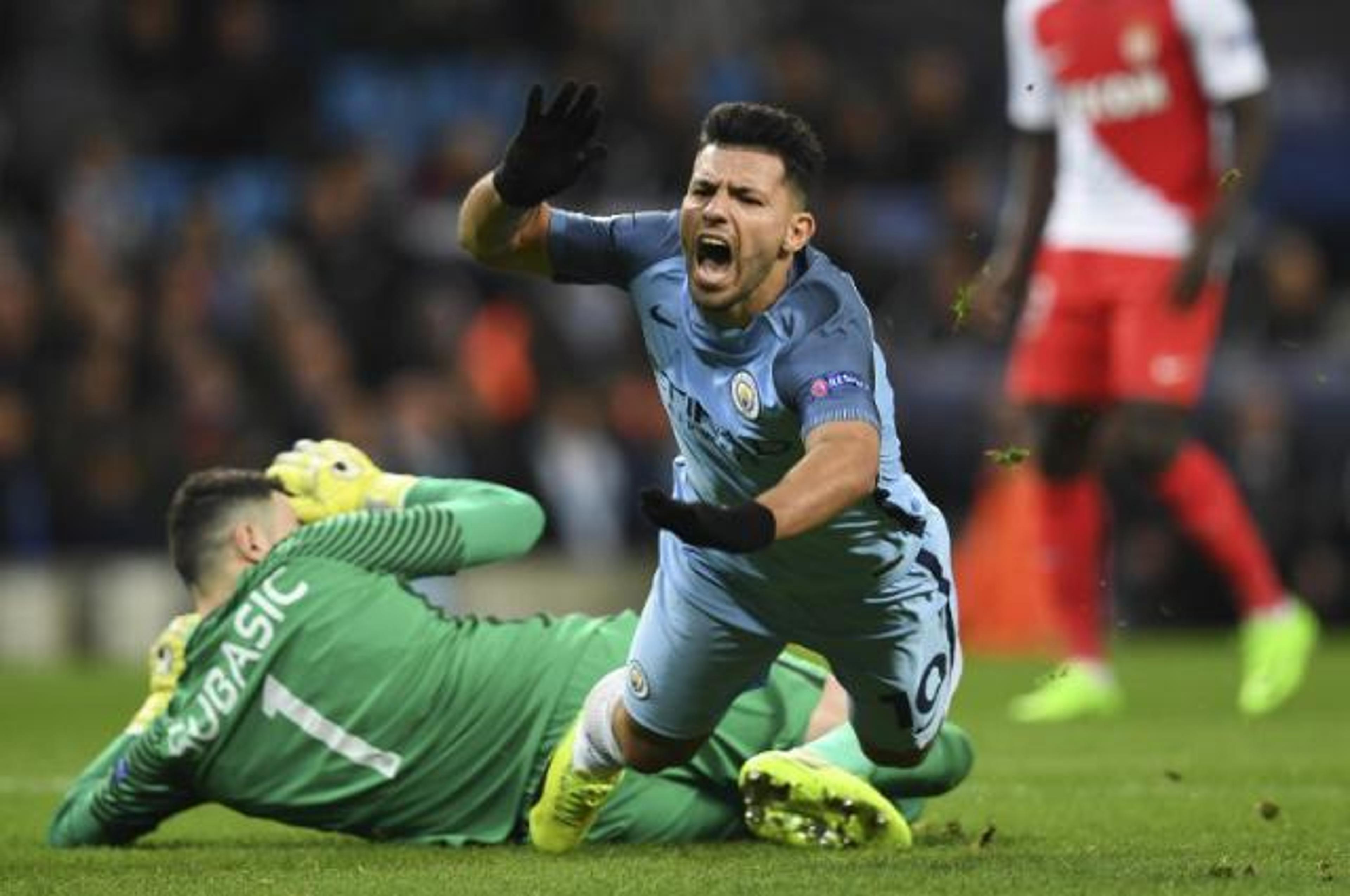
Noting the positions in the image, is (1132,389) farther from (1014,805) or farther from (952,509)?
(952,509)

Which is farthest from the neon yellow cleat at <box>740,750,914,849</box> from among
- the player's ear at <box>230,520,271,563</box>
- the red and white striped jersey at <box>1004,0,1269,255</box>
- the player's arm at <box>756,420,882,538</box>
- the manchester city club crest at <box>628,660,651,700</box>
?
the red and white striped jersey at <box>1004,0,1269,255</box>

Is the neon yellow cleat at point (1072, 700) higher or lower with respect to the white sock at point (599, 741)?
lower

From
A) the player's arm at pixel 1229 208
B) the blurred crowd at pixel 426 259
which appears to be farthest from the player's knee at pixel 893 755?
the blurred crowd at pixel 426 259

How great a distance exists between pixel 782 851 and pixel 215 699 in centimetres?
127

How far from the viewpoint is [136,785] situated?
253 inches

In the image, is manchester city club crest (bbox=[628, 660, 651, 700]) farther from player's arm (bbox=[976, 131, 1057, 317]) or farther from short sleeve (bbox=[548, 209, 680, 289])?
player's arm (bbox=[976, 131, 1057, 317])

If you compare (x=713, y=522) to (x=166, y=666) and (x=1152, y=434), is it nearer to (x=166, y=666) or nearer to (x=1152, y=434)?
(x=166, y=666)

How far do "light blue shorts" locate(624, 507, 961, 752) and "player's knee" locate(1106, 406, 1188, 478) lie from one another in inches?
152

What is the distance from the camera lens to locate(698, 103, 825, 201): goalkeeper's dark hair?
6.10 m

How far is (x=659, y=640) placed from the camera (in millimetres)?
6414

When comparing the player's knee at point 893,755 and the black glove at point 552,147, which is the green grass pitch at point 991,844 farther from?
the black glove at point 552,147

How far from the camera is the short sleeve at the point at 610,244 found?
6.32 meters

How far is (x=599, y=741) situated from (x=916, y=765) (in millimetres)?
734

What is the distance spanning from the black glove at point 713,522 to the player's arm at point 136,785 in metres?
1.69
